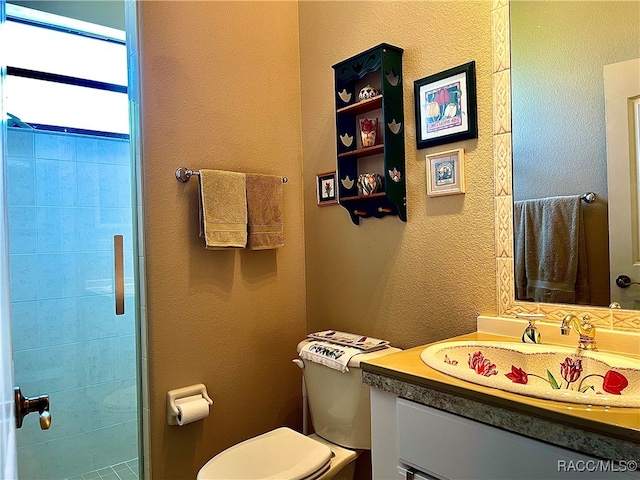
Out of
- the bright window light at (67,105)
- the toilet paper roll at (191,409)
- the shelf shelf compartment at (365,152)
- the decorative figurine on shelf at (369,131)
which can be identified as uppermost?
the bright window light at (67,105)

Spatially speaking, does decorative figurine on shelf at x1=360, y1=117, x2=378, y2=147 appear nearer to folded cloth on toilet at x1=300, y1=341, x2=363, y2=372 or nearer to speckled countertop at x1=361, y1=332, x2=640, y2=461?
folded cloth on toilet at x1=300, y1=341, x2=363, y2=372

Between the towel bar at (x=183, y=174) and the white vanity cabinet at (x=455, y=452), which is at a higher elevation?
the towel bar at (x=183, y=174)

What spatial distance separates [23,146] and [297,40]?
1417 mm

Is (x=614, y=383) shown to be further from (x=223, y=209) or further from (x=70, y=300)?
(x=70, y=300)

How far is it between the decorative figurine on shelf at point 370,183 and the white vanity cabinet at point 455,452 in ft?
2.72

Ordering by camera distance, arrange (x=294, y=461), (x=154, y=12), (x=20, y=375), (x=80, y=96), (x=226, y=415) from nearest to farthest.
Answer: (x=294, y=461)
(x=154, y=12)
(x=226, y=415)
(x=20, y=375)
(x=80, y=96)

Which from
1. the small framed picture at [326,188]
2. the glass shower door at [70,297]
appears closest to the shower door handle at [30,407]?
the glass shower door at [70,297]

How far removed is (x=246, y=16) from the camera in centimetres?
205

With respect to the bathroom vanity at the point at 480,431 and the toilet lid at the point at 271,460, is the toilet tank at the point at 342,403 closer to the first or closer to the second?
the toilet lid at the point at 271,460

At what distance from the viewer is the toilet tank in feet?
5.21

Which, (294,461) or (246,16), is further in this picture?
(246,16)

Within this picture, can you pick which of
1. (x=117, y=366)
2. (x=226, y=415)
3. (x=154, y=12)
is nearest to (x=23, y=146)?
(x=154, y=12)

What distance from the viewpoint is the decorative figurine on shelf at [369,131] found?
178cm

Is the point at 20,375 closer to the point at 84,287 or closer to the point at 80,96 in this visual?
the point at 84,287
